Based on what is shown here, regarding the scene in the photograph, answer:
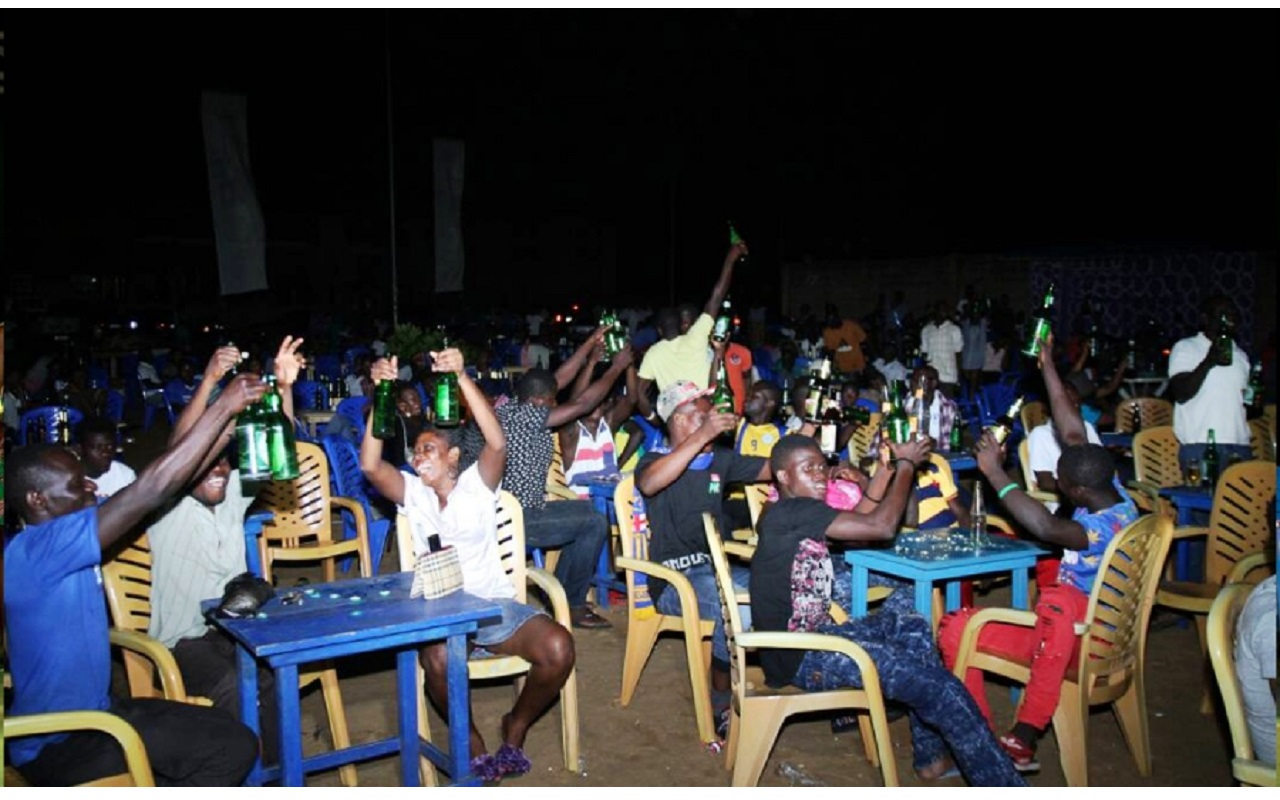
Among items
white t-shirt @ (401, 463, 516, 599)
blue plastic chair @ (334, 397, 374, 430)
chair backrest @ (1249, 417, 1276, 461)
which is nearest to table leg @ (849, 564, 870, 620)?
white t-shirt @ (401, 463, 516, 599)

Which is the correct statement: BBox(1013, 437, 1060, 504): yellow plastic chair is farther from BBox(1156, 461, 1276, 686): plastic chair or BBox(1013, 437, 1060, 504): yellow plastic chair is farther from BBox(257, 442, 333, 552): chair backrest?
BBox(257, 442, 333, 552): chair backrest

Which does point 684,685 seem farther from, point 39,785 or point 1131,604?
point 39,785

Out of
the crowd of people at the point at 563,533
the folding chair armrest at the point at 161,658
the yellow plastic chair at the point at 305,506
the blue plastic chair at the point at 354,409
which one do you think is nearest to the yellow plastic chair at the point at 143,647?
the folding chair armrest at the point at 161,658

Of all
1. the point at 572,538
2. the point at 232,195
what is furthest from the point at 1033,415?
the point at 232,195

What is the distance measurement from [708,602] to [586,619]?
1586 millimetres

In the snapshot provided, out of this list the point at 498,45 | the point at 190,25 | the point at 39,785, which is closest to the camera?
the point at 39,785

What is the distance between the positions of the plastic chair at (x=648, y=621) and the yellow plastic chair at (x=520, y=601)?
55cm

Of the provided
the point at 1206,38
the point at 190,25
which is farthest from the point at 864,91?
the point at 190,25

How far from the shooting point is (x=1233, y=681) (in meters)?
2.98

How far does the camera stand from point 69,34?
1112cm

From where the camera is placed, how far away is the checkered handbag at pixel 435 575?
380cm

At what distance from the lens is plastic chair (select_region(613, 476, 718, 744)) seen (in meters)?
4.61

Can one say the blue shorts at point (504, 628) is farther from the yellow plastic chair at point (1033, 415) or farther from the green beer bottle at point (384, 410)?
the yellow plastic chair at point (1033, 415)

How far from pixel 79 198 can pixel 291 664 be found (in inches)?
921
